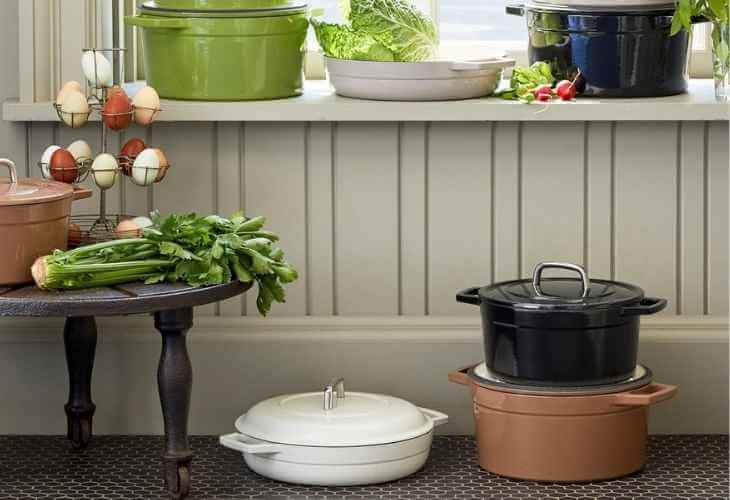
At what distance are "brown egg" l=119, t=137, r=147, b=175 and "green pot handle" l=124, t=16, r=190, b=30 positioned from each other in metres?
0.26

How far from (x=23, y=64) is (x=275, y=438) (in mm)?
998

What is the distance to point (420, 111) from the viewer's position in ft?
9.50

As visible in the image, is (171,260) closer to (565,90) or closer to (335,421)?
(335,421)

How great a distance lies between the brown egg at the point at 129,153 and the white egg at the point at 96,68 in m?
0.13

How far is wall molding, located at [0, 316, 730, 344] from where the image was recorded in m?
3.06

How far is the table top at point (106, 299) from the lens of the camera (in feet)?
7.79

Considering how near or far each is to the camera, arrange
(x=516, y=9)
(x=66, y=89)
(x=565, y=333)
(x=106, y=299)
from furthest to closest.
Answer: (x=516, y=9) < (x=66, y=89) < (x=565, y=333) < (x=106, y=299)

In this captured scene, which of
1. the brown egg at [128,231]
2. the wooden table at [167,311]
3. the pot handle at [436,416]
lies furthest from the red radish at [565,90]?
the brown egg at [128,231]

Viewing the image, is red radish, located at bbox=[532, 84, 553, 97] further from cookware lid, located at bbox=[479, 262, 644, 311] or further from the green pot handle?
the green pot handle

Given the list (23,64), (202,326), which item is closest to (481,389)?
(202,326)

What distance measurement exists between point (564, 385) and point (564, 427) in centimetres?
8

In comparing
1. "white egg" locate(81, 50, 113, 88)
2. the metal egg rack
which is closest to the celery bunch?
the metal egg rack

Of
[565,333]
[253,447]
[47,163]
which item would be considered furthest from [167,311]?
[565,333]

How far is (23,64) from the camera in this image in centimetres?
294
